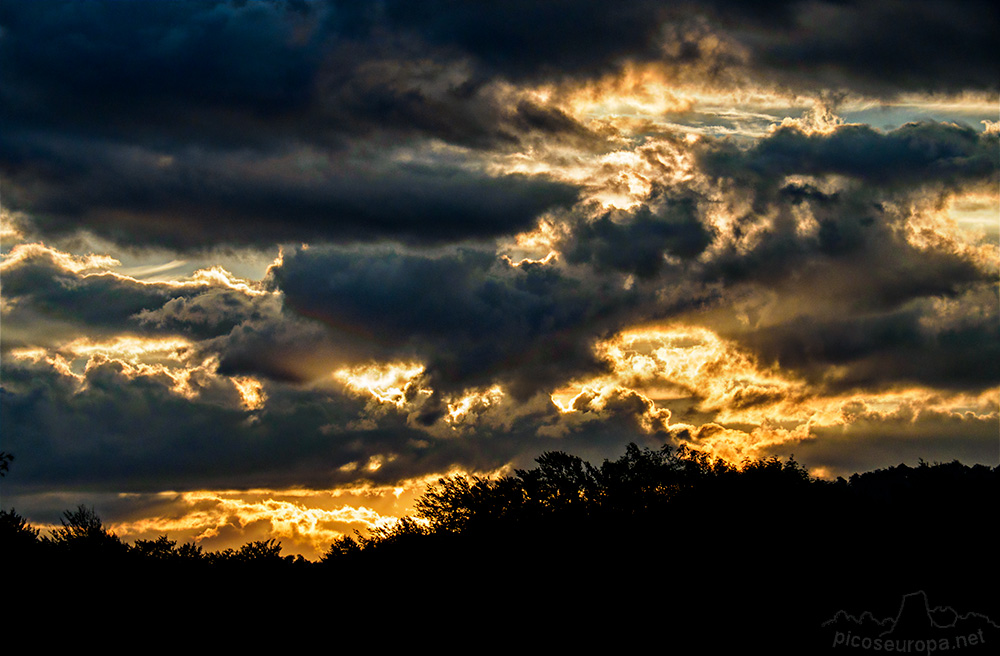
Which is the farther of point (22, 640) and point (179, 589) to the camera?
point (179, 589)

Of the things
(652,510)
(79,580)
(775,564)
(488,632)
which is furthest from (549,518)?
(79,580)

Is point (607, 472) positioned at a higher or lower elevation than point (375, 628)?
higher

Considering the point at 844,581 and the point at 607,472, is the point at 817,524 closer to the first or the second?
the point at 844,581

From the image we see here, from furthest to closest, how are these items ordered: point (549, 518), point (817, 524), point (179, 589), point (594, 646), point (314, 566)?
point (314, 566), point (549, 518), point (179, 589), point (817, 524), point (594, 646)

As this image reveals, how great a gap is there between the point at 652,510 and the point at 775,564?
14778mm

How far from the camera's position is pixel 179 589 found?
74.4m
